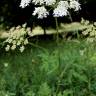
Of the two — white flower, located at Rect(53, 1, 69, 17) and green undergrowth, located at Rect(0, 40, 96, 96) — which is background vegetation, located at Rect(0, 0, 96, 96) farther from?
white flower, located at Rect(53, 1, 69, 17)

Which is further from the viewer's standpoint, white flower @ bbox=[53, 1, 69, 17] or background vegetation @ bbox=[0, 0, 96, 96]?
background vegetation @ bbox=[0, 0, 96, 96]

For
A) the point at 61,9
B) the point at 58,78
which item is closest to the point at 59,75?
the point at 58,78

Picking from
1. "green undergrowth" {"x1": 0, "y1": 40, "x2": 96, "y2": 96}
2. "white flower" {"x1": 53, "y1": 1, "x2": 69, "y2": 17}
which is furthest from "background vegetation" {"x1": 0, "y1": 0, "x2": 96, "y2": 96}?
"white flower" {"x1": 53, "y1": 1, "x2": 69, "y2": 17}

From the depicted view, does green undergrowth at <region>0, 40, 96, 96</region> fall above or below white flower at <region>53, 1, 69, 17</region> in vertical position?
below

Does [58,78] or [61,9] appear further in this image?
[58,78]

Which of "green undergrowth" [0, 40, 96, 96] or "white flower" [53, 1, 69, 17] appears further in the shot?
"green undergrowth" [0, 40, 96, 96]

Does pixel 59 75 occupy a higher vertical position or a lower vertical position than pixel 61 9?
lower

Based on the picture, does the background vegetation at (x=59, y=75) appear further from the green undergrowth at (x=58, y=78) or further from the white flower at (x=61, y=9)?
the white flower at (x=61, y=9)

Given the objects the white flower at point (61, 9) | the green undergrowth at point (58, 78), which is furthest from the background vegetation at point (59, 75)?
the white flower at point (61, 9)

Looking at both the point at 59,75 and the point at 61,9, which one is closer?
the point at 61,9

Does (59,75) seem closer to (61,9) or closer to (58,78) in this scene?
(58,78)

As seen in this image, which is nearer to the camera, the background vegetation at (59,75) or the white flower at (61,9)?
the white flower at (61,9)

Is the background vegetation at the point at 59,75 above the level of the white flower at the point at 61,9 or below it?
below

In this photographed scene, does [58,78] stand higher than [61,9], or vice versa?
[61,9]
